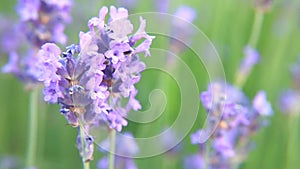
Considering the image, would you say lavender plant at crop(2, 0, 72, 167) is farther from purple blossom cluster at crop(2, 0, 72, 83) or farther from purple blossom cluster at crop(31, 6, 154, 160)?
purple blossom cluster at crop(31, 6, 154, 160)

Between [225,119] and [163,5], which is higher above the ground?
[163,5]

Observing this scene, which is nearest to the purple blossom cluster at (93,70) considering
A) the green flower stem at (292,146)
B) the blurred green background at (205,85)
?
the blurred green background at (205,85)

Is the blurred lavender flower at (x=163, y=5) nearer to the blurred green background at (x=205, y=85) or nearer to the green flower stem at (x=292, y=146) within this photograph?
the blurred green background at (x=205, y=85)

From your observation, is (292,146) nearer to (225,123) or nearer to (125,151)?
(225,123)

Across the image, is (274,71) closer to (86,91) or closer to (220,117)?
(220,117)

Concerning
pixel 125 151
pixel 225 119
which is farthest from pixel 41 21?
pixel 225 119

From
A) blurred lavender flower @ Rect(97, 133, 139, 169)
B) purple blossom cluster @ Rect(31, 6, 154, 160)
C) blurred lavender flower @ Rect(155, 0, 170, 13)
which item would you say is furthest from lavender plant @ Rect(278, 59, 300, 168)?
purple blossom cluster @ Rect(31, 6, 154, 160)
